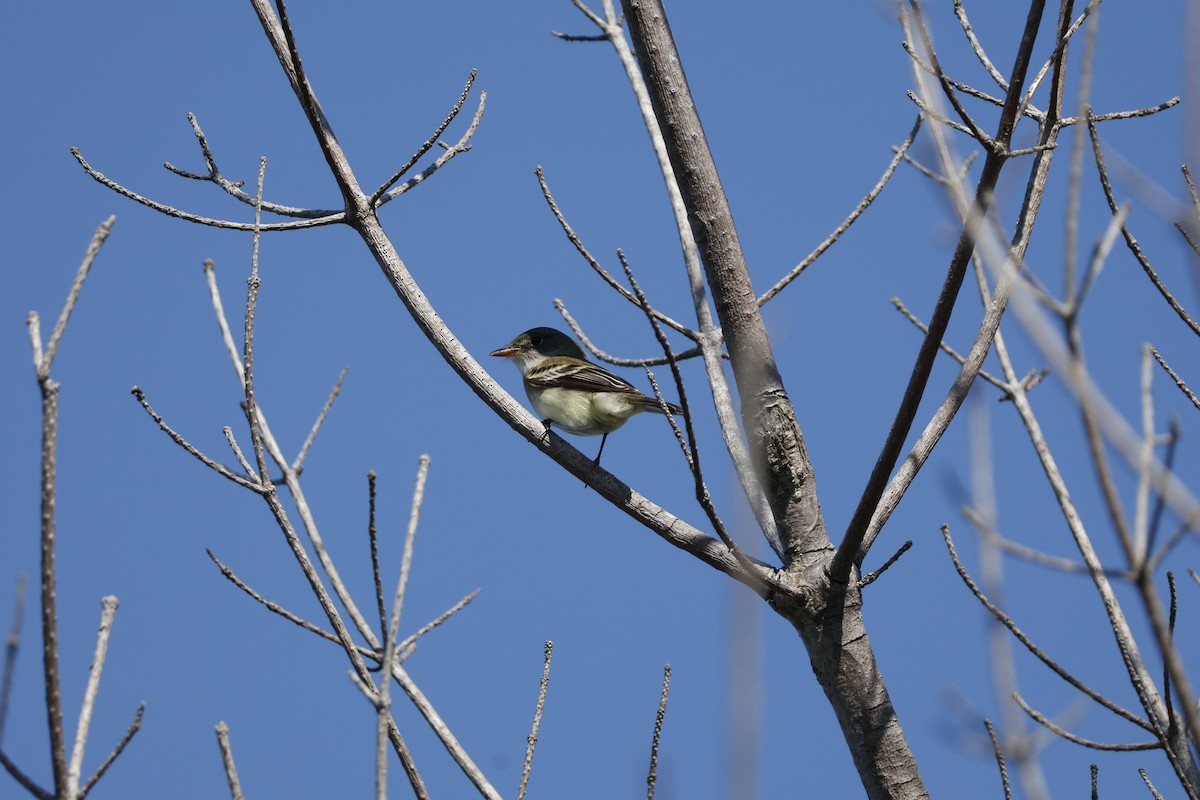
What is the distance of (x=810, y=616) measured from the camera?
3.38 m

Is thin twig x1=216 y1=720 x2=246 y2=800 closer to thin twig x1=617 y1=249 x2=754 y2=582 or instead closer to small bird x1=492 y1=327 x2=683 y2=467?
thin twig x1=617 y1=249 x2=754 y2=582

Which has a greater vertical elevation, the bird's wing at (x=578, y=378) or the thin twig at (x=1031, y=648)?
the bird's wing at (x=578, y=378)

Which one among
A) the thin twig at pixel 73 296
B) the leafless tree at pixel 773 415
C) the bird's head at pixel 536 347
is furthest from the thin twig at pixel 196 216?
the bird's head at pixel 536 347

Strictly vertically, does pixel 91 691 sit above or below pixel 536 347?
below

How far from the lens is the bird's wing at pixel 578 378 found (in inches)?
275

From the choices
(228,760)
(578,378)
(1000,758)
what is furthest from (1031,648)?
(578,378)

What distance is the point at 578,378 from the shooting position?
712 centimetres

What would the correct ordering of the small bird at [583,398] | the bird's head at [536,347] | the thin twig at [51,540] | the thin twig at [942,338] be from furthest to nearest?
the bird's head at [536,347] → the small bird at [583,398] → the thin twig at [942,338] → the thin twig at [51,540]

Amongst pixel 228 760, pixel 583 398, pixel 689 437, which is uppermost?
pixel 583 398

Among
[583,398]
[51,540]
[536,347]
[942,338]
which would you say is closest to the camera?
[51,540]

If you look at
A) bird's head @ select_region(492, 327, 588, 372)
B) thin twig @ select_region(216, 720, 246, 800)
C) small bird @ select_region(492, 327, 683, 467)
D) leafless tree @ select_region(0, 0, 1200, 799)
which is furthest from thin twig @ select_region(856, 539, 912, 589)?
bird's head @ select_region(492, 327, 588, 372)

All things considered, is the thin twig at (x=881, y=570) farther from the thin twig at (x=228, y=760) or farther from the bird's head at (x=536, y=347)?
the bird's head at (x=536, y=347)

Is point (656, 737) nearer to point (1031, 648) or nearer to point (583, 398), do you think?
point (1031, 648)

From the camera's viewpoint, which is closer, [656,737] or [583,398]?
[656,737]
